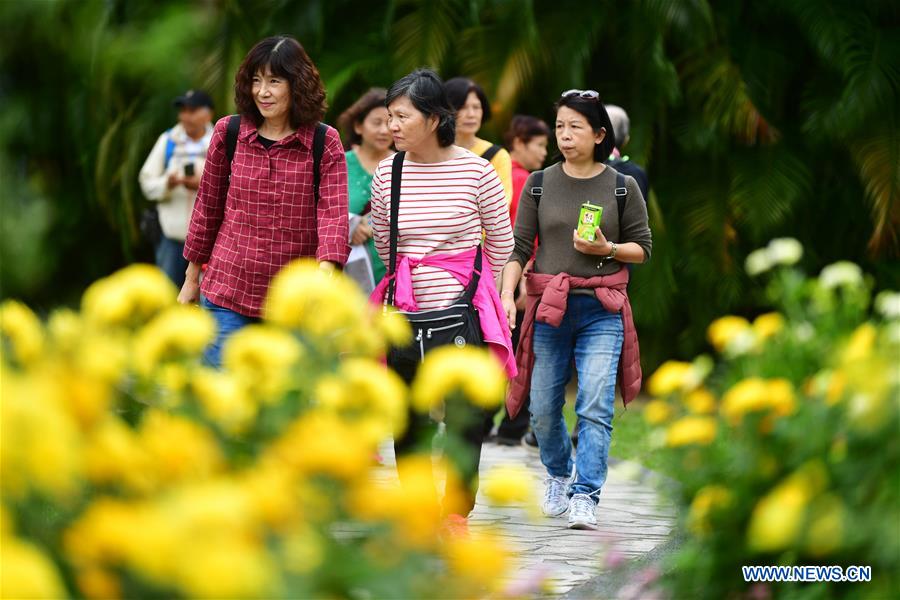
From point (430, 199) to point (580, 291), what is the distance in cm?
97

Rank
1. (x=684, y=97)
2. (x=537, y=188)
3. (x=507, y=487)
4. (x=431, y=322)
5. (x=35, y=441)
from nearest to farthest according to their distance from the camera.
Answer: (x=35, y=441), (x=507, y=487), (x=431, y=322), (x=537, y=188), (x=684, y=97)

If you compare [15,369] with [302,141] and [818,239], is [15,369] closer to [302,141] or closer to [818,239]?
[302,141]

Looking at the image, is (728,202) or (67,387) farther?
(728,202)

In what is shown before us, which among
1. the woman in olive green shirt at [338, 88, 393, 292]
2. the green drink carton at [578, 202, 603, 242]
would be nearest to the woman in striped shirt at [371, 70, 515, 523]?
the green drink carton at [578, 202, 603, 242]

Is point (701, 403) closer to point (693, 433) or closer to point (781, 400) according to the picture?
point (693, 433)

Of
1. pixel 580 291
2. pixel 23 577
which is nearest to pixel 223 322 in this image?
pixel 580 291

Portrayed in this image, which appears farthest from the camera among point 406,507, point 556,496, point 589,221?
point 556,496

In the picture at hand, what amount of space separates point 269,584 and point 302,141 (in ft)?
12.2

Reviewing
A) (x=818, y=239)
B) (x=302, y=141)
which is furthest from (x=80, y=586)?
(x=818, y=239)

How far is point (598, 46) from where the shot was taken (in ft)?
45.3

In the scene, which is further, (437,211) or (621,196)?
(621,196)

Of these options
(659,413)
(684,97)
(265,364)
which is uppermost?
(684,97)

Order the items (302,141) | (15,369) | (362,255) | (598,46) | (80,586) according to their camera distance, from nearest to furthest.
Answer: (80,586), (15,369), (302,141), (362,255), (598,46)

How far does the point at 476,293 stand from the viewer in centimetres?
594
